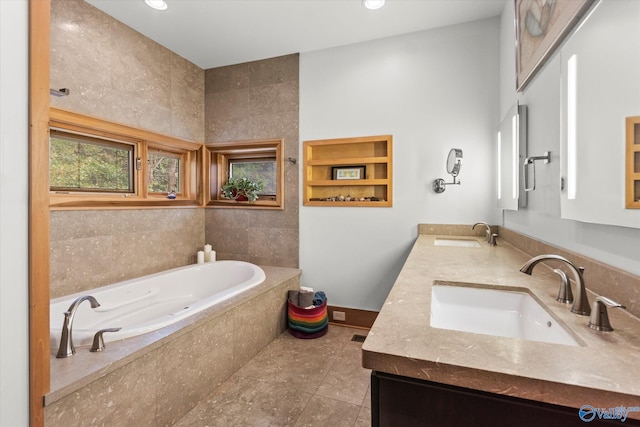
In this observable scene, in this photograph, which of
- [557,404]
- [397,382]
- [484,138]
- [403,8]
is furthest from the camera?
[484,138]

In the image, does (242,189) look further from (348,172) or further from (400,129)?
(400,129)

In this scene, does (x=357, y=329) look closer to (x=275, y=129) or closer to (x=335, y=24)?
(x=275, y=129)

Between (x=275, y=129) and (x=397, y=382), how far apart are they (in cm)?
292

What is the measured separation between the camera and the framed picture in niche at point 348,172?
296 centimetres

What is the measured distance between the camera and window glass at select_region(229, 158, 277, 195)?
11.3ft

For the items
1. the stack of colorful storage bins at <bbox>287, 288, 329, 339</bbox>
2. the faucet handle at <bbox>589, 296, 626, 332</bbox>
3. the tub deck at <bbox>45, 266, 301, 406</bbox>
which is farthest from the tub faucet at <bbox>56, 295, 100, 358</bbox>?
the faucet handle at <bbox>589, 296, 626, 332</bbox>

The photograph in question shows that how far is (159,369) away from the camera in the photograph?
1524mm

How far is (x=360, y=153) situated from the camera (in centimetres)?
297

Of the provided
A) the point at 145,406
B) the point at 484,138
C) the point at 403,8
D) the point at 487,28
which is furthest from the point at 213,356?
the point at 487,28

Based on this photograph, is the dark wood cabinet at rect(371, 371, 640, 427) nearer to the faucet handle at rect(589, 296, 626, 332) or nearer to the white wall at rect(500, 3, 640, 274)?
the faucet handle at rect(589, 296, 626, 332)

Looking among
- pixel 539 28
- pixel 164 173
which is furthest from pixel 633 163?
pixel 164 173

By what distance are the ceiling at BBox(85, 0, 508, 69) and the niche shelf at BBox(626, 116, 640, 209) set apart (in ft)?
6.72

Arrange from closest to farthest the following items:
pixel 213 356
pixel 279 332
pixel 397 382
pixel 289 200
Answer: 1. pixel 397 382
2. pixel 213 356
3. pixel 279 332
4. pixel 289 200

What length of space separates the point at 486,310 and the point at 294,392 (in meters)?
1.36
